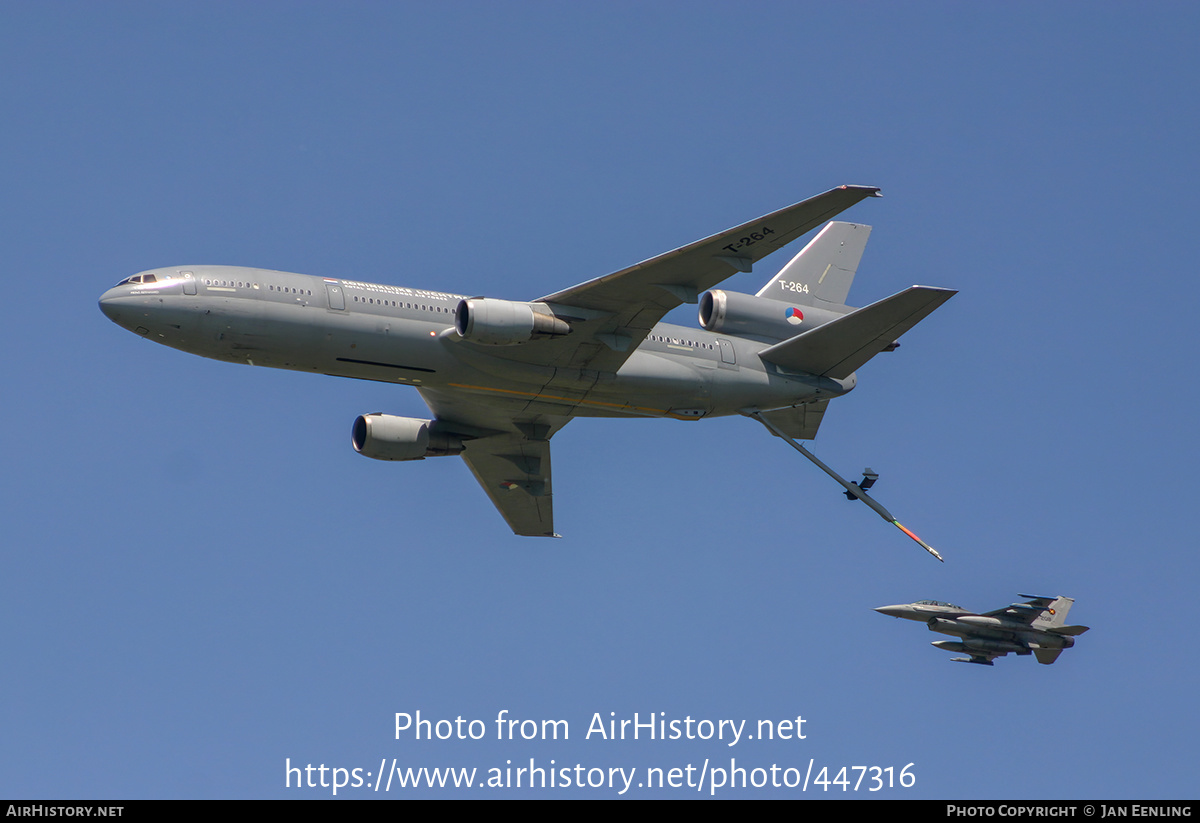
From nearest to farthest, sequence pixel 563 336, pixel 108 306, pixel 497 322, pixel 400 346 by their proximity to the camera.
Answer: pixel 108 306, pixel 497 322, pixel 400 346, pixel 563 336

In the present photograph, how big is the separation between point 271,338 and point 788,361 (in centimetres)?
1567

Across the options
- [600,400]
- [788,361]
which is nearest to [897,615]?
[788,361]

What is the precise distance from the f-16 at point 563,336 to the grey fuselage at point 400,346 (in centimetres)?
4

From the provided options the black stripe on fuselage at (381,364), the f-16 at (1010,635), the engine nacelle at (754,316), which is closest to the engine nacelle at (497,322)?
the black stripe on fuselage at (381,364)

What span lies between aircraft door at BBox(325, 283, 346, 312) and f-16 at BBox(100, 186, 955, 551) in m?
0.04

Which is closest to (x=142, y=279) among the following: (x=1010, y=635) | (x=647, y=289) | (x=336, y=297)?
(x=336, y=297)

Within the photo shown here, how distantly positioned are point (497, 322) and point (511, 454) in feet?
33.6

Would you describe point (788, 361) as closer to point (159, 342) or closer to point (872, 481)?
point (872, 481)

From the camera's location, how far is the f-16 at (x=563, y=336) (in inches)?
1309

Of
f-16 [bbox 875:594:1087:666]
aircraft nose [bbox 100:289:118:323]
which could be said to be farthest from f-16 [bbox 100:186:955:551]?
f-16 [bbox 875:594:1087:666]

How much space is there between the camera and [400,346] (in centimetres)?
3456

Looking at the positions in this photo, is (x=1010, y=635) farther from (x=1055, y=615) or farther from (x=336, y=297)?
(x=336, y=297)

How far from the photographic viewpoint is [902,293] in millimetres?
36750

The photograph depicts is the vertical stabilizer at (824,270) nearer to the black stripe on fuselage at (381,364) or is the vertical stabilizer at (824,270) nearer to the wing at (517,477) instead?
the wing at (517,477)
